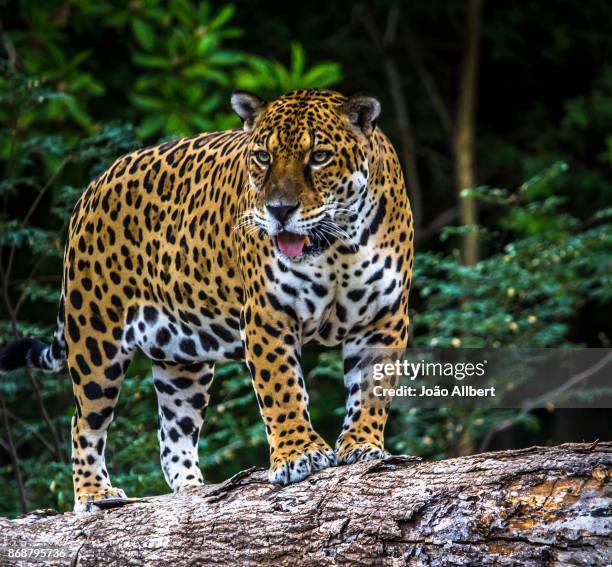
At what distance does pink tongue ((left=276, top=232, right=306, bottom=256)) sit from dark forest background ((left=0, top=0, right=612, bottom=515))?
A: 3166 millimetres

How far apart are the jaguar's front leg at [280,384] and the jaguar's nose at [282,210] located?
1.83 ft

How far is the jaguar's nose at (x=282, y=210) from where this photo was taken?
20.4 feet

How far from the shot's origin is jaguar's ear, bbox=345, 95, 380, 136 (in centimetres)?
660

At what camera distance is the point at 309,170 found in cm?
639

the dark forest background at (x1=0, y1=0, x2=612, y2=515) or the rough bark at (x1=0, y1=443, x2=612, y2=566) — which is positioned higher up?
the dark forest background at (x1=0, y1=0, x2=612, y2=515)

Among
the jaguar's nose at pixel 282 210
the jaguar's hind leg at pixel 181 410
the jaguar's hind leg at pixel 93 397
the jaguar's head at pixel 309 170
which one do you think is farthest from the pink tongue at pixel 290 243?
the jaguar's hind leg at pixel 181 410

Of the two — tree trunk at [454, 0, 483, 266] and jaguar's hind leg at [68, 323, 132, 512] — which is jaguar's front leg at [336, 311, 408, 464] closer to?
jaguar's hind leg at [68, 323, 132, 512]

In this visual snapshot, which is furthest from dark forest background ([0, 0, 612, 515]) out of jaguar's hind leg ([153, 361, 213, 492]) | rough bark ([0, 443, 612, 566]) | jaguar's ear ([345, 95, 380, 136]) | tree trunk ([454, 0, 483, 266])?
jaguar's ear ([345, 95, 380, 136])

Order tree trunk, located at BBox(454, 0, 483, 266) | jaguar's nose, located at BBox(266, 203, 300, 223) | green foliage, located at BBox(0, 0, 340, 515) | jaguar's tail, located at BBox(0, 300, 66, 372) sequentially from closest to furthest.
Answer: jaguar's nose, located at BBox(266, 203, 300, 223) < jaguar's tail, located at BBox(0, 300, 66, 372) < green foliage, located at BBox(0, 0, 340, 515) < tree trunk, located at BBox(454, 0, 483, 266)

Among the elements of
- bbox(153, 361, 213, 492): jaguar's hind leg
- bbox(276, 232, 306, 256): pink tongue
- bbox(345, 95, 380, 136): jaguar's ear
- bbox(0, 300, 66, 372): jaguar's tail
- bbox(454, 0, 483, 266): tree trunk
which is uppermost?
bbox(454, 0, 483, 266): tree trunk

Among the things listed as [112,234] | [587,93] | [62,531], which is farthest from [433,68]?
[62,531]

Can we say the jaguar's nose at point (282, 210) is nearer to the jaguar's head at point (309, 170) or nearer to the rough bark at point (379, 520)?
the jaguar's head at point (309, 170)

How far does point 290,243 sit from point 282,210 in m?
0.21

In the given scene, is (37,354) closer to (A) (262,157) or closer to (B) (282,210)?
(A) (262,157)
